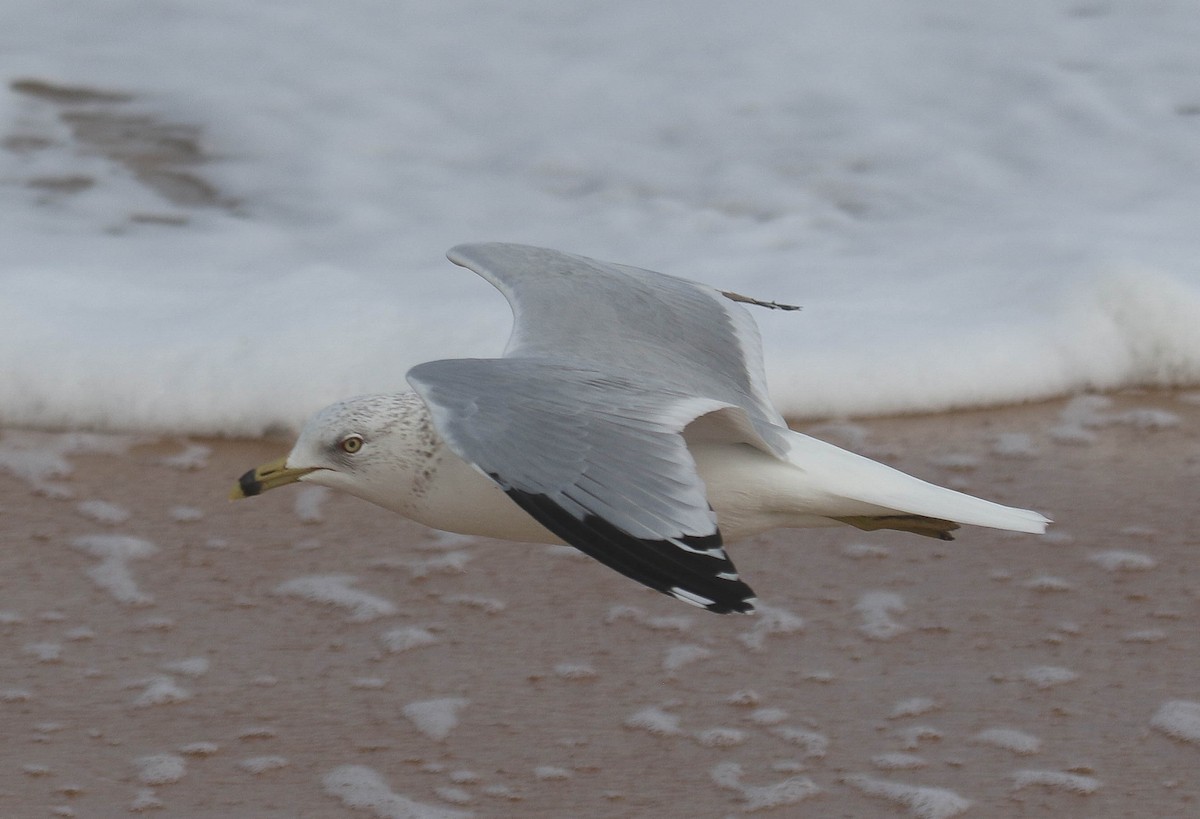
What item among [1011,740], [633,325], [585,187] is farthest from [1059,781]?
[585,187]

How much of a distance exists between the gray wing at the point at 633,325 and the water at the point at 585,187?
0.97 metres

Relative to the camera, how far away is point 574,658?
266cm

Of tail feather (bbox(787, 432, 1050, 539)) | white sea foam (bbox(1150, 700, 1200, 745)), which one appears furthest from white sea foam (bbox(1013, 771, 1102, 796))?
tail feather (bbox(787, 432, 1050, 539))

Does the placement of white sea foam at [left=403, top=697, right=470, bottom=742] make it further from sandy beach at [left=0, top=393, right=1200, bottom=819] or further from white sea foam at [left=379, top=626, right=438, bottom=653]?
white sea foam at [left=379, top=626, right=438, bottom=653]

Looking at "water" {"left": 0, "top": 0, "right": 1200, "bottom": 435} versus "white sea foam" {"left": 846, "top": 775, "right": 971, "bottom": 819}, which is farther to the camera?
"water" {"left": 0, "top": 0, "right": 1200, "bottom": 435}

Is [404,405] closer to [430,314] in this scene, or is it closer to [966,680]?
[966,680]

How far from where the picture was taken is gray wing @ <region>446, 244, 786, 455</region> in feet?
7.00

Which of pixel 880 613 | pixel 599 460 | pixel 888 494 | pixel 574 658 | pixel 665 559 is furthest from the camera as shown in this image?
pixel 880 613

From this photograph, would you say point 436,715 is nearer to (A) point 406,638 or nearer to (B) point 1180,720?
(A) point 406,638

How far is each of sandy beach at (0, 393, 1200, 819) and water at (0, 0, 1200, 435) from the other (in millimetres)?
317

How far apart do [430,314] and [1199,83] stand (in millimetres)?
2844

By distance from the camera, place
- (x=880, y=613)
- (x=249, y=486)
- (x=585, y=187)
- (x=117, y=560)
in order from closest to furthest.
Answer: (x=249, y=486), (x=880, y=613), (x=117, y=560), (x=585, y=187)

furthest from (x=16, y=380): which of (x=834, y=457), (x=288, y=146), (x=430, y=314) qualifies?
(x=834, y=457)

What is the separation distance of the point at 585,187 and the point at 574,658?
2.27m
